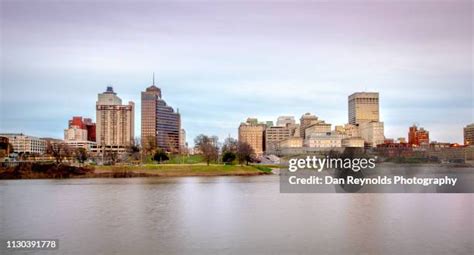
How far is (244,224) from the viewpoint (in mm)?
20172

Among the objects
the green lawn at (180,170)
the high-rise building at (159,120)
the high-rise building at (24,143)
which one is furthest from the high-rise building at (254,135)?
the green lawn at (180,170)

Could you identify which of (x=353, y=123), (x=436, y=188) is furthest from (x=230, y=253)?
(x=353, y=123)

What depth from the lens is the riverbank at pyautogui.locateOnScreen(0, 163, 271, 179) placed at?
61.9 metres

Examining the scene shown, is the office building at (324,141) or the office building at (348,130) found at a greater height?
the office building at (348,130)

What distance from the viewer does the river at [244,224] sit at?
52.4 ft

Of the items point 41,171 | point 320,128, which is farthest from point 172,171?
point 320,128

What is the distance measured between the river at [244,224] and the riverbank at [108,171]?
31.0 m

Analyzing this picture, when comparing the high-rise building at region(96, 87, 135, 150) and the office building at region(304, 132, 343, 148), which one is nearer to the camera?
the office building at region(304, 132, 343, 148)

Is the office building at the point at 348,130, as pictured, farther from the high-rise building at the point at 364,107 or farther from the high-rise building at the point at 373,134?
the high-rise building at the point at 364,107

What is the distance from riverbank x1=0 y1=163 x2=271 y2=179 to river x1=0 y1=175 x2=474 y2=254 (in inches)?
1220

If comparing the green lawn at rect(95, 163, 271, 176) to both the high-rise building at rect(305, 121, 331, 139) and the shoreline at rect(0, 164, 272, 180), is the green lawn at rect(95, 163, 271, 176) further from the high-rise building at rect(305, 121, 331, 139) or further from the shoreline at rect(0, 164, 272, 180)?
the high-rise building at rect(305, 121, 331, 139)

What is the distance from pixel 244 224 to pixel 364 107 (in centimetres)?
15934

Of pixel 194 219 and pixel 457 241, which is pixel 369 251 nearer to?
pixel 457 241

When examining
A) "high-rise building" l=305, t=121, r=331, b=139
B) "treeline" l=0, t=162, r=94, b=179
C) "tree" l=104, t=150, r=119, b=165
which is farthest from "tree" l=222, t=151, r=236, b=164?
"high-rise building" l=305, t=121, r=331, b=139
